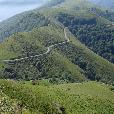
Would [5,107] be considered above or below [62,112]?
above

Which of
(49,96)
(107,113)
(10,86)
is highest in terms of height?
(10,86)

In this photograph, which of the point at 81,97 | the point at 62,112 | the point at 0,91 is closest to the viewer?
the point at 0,91

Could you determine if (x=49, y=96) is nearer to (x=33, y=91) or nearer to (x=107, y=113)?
(x=33, y=91)

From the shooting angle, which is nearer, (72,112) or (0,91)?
(0,91)

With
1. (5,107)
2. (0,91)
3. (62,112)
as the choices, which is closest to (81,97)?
(62,112)

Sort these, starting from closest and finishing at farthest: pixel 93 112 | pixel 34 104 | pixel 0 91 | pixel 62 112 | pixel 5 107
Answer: pixel 5 107 → pixel 0 91 → pixel 34 104 → pixel 62 112 → pixel 93 112

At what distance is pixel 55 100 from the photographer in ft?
556

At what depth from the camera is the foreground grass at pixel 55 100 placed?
150625mm

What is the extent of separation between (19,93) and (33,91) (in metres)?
16.4

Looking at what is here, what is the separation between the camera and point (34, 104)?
152 metres

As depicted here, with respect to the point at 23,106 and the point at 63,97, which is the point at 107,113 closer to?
the point at 63,97

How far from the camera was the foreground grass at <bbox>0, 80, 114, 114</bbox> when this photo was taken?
15062 centimetres

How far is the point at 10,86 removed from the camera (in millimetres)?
156625

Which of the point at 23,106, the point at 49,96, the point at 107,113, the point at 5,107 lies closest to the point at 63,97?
the point at 49,96
